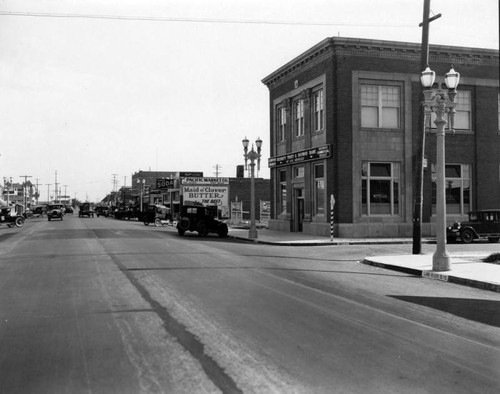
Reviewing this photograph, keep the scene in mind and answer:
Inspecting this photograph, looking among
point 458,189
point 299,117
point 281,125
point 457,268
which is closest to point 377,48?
point 299,117

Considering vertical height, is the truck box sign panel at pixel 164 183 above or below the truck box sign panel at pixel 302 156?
above

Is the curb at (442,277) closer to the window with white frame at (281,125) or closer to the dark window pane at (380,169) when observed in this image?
the dark window pane at (380,169)

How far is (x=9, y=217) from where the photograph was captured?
45.8m

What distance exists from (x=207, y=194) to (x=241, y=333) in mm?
36874

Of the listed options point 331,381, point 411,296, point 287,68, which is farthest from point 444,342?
point 287,68

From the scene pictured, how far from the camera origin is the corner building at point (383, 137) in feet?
89.1

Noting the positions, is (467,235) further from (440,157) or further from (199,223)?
(199,223)

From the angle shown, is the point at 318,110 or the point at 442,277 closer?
the point at 442,277

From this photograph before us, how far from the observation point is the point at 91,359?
5.54 m

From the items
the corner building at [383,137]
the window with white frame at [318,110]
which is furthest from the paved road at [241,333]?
the window with white frame at [318,110]

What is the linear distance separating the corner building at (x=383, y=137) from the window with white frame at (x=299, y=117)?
87 centimetres

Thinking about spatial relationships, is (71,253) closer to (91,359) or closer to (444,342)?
(91,359)

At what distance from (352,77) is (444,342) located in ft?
74.3

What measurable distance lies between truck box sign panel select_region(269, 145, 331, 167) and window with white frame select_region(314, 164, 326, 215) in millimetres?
728
